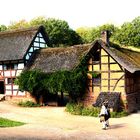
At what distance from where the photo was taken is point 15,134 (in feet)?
71.7

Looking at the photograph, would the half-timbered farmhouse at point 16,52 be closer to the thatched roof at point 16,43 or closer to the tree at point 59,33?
the thatched roof at point 16,43

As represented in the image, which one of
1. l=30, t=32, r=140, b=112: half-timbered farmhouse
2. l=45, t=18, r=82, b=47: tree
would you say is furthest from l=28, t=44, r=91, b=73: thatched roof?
l=45, t=18, r=82, b=47: tree

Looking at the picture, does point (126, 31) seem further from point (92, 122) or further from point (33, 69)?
A: point (92, 122)

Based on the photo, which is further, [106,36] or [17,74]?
[17,74]

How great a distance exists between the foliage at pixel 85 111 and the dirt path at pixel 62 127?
0.62 metres

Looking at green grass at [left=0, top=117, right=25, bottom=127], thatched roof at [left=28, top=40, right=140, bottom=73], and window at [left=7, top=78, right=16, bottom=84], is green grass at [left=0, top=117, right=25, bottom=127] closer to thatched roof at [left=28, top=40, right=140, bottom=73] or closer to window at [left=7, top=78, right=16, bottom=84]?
thatched roof at [left=28, top=40, right=140, bottom=73]

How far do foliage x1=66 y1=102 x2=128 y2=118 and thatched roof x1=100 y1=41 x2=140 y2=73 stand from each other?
3786 millimetres

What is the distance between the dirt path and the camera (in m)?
21.3

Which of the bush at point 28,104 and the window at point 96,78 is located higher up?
the window at point 96,78

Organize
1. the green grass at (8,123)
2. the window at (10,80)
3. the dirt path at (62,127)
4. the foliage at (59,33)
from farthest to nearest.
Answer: the foliage at (59,33)
the window at (10,80)
the green grass at (8,123)
the dirt path at (62,127)

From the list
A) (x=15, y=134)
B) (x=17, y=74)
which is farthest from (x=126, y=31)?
(x=15, y=134)

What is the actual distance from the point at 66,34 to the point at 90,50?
33.9 m

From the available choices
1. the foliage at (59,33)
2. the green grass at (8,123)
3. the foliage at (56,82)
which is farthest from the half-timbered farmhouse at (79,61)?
the foliage at (59,33)

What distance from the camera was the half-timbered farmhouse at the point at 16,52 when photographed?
39.7 meters
